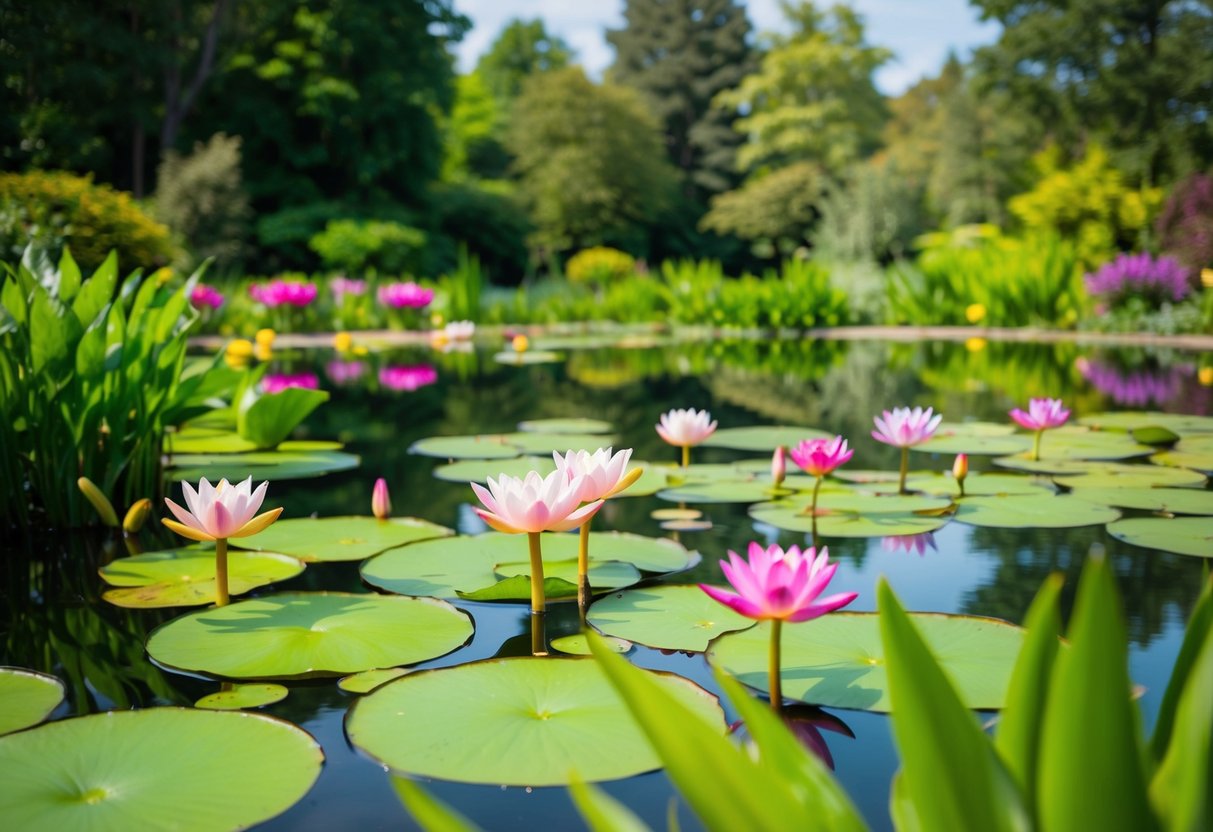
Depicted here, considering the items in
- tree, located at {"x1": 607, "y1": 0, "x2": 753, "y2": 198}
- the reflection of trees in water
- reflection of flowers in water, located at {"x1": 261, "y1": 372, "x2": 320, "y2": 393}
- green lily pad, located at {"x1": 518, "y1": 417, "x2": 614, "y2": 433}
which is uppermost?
tree, located at {"x1": 607, "y1": 0, "x2": 753, "y2": 198}

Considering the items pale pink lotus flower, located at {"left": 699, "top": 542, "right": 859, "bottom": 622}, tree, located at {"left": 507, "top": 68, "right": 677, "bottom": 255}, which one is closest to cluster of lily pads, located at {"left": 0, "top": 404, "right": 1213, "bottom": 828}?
pale pink lotus flower, located at {"left": 699, "top": 542, "right": 859, "bottom": 622}

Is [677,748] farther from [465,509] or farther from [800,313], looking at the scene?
[800,313]

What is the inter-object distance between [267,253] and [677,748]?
19.5m

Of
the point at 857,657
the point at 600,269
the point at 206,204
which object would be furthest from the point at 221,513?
the point at 600,269

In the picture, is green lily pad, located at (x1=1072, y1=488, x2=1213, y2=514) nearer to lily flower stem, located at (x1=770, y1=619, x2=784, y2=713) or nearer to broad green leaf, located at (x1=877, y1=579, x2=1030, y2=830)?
lily flower stem, located at (x1=770, y1=619, x2=784, y2=713)

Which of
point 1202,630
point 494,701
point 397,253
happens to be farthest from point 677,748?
point 397,253

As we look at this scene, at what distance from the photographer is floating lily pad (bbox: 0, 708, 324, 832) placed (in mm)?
1038

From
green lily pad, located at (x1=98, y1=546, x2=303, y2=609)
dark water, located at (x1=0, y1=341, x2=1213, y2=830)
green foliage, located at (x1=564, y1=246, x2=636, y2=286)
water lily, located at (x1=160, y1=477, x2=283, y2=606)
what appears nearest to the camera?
dark water, located at (x1=0, y1=341, x2=1213, y2=830)

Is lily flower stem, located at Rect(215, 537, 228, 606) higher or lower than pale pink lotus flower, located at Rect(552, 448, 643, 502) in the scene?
lower

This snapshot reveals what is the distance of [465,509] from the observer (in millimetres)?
2721

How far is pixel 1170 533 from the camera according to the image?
225 cm

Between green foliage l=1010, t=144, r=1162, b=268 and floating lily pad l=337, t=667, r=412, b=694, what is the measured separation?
49.1 feet

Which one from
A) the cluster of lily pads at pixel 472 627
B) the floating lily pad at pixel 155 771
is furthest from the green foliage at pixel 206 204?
the floating lily pad at pixel 155 771

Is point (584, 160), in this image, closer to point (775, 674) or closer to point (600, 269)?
point (600, 269)
